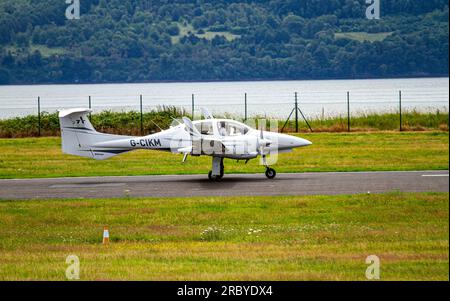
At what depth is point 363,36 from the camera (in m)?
191

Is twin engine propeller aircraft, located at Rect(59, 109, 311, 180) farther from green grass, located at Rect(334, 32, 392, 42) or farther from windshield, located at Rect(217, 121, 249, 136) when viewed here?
green grass, located at Rect(334, 32, 392, 42)

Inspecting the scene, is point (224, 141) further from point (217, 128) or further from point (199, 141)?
point (199, 141)

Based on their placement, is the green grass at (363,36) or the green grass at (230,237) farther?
the green grass at (363,36)

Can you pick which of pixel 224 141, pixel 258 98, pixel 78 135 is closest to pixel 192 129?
pixel 224 141

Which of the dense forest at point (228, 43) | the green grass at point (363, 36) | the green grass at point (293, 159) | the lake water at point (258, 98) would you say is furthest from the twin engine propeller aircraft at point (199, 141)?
the green grass at point (363, 36)

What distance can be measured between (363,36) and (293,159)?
156205 millimetres

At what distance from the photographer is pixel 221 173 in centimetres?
3164

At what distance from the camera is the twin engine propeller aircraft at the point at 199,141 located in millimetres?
30766

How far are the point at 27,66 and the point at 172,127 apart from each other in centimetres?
15874

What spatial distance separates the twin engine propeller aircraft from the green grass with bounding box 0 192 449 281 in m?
4.39

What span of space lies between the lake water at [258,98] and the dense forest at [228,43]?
3.02m

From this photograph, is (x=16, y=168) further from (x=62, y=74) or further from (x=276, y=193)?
(x=62, y=74)

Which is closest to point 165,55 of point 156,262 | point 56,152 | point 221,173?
point 56,152

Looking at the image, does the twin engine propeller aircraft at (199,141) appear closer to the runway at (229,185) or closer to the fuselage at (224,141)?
the fuselage at (224,141)
